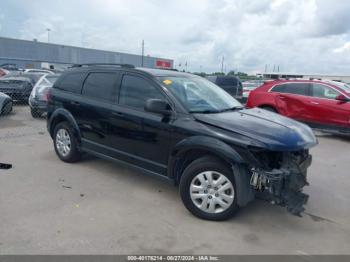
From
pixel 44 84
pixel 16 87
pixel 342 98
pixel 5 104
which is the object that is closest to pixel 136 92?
pixel 342 98

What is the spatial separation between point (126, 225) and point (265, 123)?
206cm

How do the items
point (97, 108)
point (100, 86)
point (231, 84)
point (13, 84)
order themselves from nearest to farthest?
point (97, 108) → point (100, 86) → point (13, 84) → point (231, 84)

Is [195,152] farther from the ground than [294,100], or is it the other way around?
[294,100]

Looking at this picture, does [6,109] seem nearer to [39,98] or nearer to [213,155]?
[39,98]

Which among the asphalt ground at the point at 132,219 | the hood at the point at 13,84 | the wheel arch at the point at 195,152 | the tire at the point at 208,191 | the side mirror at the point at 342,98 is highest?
the side mirror at the point at 342,98

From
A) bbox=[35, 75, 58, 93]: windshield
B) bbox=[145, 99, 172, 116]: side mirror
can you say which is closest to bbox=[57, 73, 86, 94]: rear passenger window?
bbox=[145, 99, 172, 116]: side mirror

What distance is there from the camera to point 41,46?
70250mm

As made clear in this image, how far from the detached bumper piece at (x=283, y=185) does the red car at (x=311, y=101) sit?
20.1 feet

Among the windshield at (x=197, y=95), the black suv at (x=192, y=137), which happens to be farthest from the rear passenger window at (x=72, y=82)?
the windshield at (x=197, y=95)

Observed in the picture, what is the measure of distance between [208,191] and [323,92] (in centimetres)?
714

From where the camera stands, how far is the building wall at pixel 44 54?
6421 centimetres

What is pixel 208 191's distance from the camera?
3898mm

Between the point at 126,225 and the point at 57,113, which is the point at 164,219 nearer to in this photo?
the point at 126,225

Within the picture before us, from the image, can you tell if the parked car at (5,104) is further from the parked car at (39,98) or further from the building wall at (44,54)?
the building wall at (44,54)
